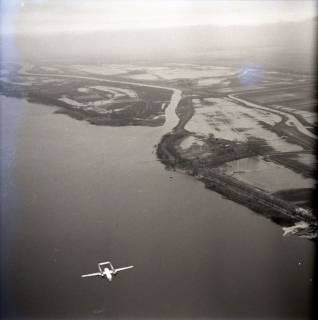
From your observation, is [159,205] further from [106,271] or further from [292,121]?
[292,121]

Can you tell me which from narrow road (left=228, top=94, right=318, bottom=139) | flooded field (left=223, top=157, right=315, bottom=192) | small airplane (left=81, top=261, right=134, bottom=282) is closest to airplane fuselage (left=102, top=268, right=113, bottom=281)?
small airplane (left=81, top=261, right=134, bottom=282)

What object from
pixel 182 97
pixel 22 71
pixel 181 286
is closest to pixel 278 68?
pixel 182 97

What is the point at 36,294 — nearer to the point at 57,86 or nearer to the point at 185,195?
the point at 185,195

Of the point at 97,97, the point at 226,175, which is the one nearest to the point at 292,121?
the point at 226,175

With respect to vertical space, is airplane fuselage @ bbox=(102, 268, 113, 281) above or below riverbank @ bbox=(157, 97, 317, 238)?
below

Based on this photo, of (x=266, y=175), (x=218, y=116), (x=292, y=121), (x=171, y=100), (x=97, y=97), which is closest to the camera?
(x=266, y=175)

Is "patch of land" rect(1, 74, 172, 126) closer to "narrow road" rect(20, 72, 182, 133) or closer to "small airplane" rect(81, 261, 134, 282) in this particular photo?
"narrow road" rect(20, 72, 182, 133)
